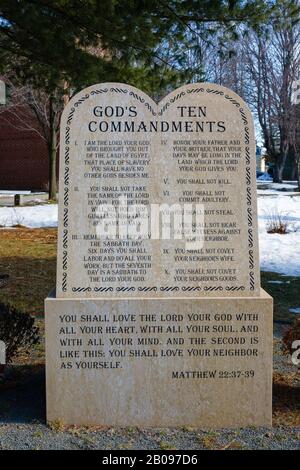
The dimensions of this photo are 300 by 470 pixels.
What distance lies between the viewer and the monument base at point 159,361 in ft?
12.4

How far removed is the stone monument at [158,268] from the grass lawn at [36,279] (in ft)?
10.1

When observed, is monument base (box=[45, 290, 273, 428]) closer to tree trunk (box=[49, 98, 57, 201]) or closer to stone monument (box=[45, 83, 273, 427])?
stone monument (box=[45, 83, 273, 427])

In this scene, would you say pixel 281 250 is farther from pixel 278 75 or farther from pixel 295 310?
pixel 278 75

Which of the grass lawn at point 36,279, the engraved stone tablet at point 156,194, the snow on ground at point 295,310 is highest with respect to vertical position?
the engraved stone tablet at point 156,194

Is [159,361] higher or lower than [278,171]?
lower

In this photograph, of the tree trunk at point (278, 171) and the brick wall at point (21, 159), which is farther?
the tree trunk at point (278, 171)

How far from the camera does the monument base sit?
377cm

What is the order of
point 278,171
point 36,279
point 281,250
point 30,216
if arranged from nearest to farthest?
1. point 36,279
2. point 281,250
3. point 30,216
4. point 278,171

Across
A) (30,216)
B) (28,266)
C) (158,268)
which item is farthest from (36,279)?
(30,216)

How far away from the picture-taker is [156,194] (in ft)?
12.7

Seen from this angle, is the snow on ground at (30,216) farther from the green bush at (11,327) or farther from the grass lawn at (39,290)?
the green bush at (11,327)

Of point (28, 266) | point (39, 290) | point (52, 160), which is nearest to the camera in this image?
point (39, 290)

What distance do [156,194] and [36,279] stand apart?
546cm

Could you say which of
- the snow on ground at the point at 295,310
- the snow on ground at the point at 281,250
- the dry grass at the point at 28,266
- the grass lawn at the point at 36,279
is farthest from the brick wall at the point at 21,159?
the snow on ground at the point at 295,310
